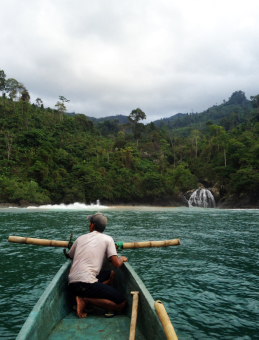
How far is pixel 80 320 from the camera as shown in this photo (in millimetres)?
3750

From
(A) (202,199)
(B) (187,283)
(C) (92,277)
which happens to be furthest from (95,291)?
(A) (202,199)

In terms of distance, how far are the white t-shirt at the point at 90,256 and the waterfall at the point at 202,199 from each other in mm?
47535

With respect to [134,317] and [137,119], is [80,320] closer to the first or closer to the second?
[134,317]

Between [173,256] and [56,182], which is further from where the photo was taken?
[56,182]

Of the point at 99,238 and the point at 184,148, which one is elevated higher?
the point at 184,148

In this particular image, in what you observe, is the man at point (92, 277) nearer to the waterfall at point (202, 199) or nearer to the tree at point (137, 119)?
the waterfall at point (202, 199)

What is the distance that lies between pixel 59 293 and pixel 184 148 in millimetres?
71695

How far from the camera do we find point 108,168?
61.5m

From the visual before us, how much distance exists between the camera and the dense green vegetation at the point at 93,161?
47625mm

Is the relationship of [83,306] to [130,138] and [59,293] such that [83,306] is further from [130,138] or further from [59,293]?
[130,138]

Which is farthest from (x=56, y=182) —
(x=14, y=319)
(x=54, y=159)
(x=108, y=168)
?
(x=14, y=319)

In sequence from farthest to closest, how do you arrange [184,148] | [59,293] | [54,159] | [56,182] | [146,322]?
1. [184,148]
2. [54,159]
3. [56,182]
4. [59,293]
5. [146,322]

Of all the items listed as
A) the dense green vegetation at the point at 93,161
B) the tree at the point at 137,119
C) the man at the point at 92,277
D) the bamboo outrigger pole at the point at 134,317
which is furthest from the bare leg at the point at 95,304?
the tree at the point at 137,119

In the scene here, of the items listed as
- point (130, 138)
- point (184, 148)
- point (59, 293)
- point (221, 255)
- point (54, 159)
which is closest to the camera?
point (59, 293)
